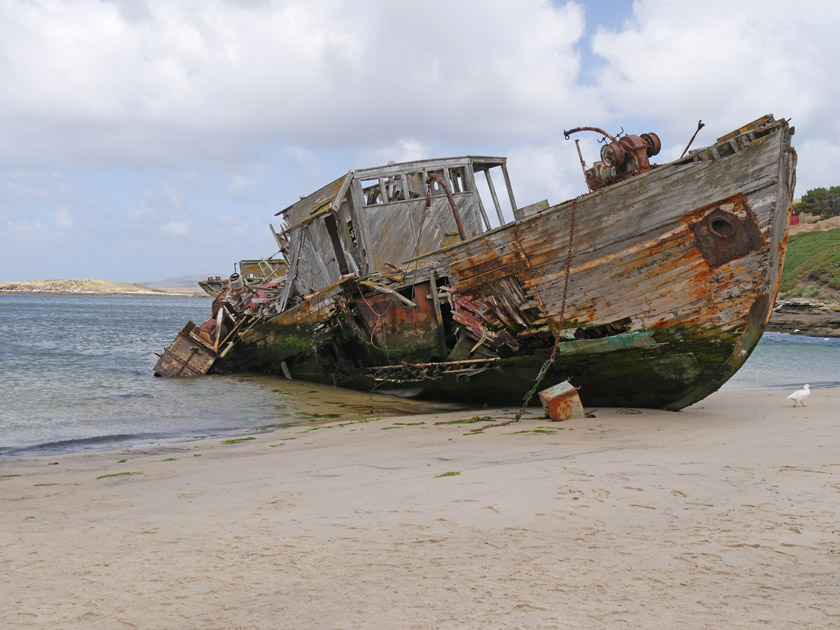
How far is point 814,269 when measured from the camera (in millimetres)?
33219

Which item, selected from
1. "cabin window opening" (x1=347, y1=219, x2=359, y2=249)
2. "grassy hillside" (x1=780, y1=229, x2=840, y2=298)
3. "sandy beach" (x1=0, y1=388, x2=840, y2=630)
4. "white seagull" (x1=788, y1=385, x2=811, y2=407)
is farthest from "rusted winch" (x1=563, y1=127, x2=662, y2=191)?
"grassy hillside" (x1=780, y1=229, x2=840, y2=298)

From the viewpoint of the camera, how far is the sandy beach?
255cm

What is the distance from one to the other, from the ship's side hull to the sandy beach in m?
1.83

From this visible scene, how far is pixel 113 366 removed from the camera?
1795 cm

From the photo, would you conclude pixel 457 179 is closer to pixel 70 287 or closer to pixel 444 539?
pixel 444 539

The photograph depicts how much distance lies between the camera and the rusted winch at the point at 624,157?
29.6 feet

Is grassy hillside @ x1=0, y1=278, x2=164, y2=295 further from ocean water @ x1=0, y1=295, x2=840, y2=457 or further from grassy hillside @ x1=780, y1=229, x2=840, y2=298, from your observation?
grassy hillside @ x1=780, y1=229, x2=840, y2=298

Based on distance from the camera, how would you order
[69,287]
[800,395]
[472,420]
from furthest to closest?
[69,287], [800,395], [472,420]

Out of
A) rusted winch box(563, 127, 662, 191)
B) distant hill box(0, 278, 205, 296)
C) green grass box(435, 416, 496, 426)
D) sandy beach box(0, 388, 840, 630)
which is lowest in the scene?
green grass box(435, 416, 496, 426)

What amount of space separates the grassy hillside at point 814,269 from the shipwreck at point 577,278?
80.8ft

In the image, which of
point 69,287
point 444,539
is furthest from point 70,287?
point 444,539

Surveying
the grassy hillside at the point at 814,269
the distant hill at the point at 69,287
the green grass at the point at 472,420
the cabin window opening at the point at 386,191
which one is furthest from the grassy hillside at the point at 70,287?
the green grass at the point at 472,420

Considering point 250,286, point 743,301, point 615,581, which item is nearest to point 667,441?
point 743,301

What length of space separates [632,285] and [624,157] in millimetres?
2005
